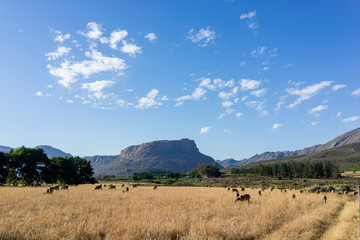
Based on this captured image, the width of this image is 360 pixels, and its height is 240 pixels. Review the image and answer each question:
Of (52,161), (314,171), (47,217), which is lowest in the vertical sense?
(314,171)

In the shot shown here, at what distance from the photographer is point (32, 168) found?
4488 centimetres

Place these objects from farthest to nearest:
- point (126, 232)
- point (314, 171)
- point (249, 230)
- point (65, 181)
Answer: point (314, 171) → point (65, 181) → point (249, 230) → point (126, 232)

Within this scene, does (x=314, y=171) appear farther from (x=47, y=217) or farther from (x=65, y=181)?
(x=47, y=217)

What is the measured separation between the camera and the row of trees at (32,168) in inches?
1736

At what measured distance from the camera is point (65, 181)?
50438 millimetres

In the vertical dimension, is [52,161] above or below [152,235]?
above

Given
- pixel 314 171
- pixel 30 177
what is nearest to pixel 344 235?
pixel 30 177

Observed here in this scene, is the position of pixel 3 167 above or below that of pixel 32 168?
above

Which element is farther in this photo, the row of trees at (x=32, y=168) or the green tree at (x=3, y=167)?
the row of trees at (x=32, y=168)

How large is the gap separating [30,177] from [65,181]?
25.2 feet

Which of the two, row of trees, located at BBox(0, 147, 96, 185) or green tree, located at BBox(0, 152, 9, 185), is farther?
row of trees, located at BBox(0, 147, 96, 185)

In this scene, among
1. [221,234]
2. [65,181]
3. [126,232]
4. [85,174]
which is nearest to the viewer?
[126,232]

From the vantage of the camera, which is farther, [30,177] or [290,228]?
[30,177]

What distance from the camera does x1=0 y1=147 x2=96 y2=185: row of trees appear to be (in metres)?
44.1
